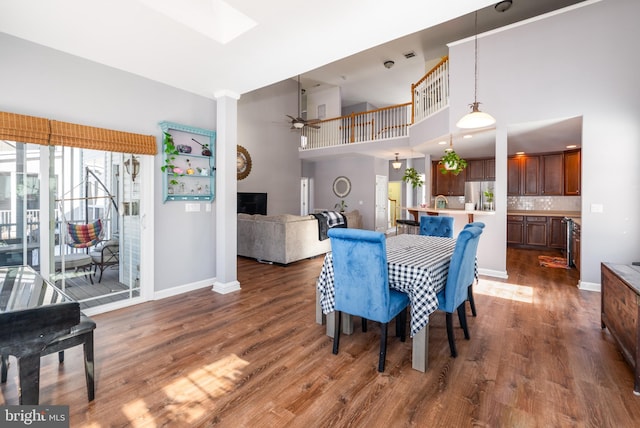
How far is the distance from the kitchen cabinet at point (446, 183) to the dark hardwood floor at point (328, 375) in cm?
501

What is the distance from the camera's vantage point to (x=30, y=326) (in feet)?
4.50

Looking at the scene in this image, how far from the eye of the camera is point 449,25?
615cm

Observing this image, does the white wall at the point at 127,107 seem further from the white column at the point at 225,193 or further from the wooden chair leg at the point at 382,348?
the wooden chair leg at the point at 382,348

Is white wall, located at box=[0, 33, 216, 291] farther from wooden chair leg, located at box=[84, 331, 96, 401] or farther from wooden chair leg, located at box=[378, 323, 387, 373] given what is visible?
wooden chair leg, located at box=[378, 323, 387, 373]

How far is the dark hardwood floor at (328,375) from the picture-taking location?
1.76 meters

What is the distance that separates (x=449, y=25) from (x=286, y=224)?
16.9ft

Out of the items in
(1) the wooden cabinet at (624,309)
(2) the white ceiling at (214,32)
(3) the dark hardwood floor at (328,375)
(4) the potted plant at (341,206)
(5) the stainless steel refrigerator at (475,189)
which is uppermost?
(2) the white ceiling at (214,32)

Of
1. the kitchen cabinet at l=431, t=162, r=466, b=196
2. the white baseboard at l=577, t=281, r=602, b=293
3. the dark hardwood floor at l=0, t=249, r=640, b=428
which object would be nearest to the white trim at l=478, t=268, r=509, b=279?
the white baseboard at l=577, t=281, r=602, b=293

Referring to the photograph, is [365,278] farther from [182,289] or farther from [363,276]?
[182,289]

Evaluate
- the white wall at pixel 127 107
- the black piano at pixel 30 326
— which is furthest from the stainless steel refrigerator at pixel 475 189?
the black piano at pixel 30 326

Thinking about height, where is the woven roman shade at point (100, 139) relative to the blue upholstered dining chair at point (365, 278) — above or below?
above

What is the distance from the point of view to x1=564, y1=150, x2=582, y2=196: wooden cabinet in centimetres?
649

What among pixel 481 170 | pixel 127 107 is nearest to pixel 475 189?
pixel 481 170

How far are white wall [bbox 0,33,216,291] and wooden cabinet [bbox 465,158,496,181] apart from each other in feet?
21.2
